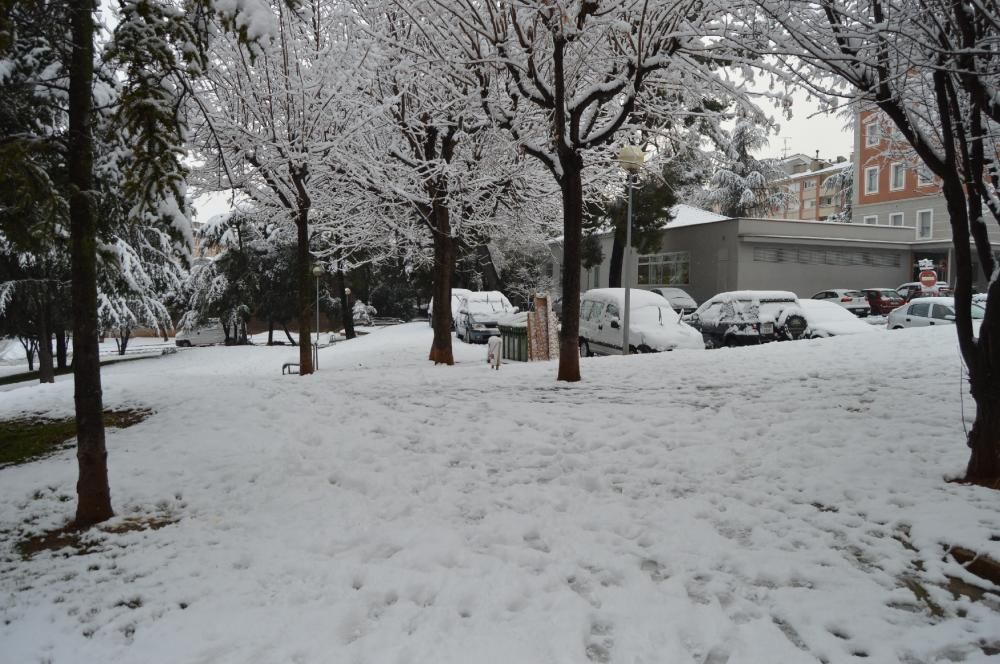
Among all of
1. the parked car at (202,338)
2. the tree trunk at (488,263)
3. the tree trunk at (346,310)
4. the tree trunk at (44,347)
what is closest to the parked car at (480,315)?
the tree trunk at (488,263)

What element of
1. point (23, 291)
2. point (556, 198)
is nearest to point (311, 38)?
point (556, 198)

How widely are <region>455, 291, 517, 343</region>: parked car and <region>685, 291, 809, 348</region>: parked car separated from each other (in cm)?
727

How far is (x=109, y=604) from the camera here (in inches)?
138

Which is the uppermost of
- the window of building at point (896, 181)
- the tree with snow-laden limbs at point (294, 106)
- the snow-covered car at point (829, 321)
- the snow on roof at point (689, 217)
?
the window of building at point (896, 181)

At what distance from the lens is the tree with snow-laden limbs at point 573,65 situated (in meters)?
7.97

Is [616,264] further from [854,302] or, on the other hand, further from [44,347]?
[44,347]

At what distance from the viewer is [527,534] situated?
423cm

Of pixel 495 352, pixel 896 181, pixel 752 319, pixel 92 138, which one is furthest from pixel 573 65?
pixel 896 181

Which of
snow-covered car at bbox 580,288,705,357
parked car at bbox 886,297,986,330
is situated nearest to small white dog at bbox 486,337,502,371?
snow-covered car at bbox 580,288,705,357

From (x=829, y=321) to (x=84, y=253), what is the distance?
50.8 ft

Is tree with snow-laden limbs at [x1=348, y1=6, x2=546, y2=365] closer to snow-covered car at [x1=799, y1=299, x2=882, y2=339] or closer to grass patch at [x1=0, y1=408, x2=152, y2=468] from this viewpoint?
grass patch at [x1=0, y1=408, x2=152, y2=468]

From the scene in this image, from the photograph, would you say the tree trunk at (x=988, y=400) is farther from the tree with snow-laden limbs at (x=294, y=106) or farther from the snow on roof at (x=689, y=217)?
the snow on roof at (x=689, y=217)

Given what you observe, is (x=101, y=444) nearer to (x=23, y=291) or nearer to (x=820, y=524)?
(x=820, y=524)

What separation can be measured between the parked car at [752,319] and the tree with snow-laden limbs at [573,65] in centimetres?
682
